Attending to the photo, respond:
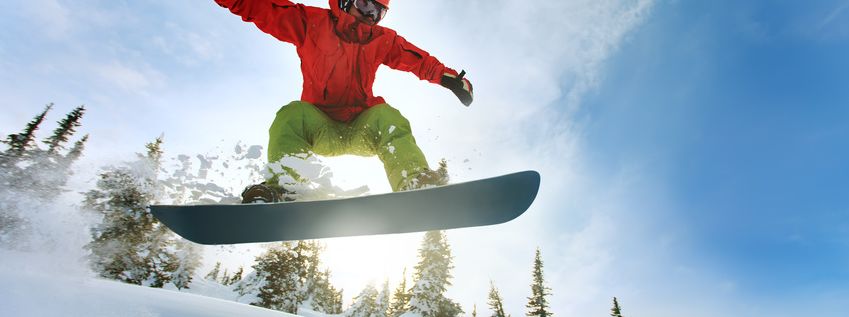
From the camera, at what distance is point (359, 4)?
153 inches

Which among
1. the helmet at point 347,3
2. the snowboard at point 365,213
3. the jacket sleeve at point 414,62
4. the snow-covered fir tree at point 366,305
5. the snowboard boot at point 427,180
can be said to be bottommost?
the snowboard at point 365,213

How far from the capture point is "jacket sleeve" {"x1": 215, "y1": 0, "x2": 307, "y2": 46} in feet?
12.4

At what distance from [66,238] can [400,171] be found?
4.01 m

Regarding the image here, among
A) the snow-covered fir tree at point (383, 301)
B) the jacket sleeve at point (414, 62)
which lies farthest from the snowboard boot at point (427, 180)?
the snow-covered fir tree at point (383, 301)

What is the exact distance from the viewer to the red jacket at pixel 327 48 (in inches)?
151

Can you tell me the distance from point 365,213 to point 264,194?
850mm

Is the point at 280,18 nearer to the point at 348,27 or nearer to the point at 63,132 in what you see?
the point at 348,27

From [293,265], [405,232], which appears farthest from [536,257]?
[405,232]

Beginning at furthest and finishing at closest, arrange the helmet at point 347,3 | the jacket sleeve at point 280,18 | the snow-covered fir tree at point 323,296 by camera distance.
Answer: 1. the snow-covered fir tree at point 323,296
2. the helmet at point 347,3
3. the jacket sleeve at point 280,18

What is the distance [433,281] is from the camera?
19.2 m

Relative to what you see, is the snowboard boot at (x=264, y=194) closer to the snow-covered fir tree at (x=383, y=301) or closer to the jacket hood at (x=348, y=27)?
the jacket hood at (x=348, y=27)

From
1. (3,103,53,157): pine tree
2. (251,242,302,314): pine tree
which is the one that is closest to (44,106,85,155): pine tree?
(3,103,53,157): pine tree

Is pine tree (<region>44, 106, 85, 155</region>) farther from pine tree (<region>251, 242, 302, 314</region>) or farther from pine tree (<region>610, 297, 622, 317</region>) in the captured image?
pine tree (<region>610, 297, 622, 317</region>)

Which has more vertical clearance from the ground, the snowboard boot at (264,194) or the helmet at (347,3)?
the helmet at (347,3)
